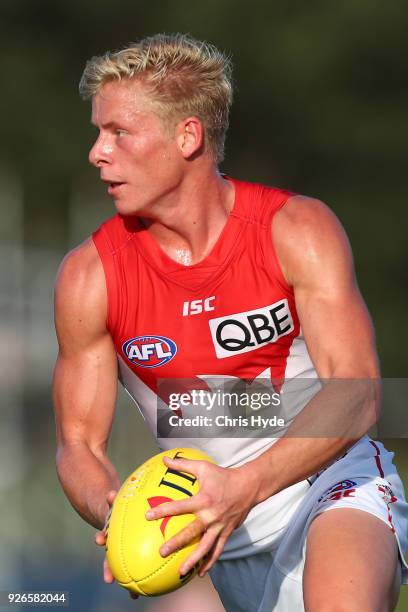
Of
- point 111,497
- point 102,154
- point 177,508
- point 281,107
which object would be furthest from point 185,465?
point 281,107

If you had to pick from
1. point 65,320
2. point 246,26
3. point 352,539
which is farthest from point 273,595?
point 246,26

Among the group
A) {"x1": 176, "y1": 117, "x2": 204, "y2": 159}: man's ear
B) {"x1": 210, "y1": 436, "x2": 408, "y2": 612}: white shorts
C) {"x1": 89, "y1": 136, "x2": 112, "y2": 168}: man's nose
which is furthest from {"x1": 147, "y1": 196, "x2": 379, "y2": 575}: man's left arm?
{"x1": 89, "y1": 136, "x2": 112, "y2": 168}: man's nose

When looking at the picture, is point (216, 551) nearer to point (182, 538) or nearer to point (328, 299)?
point (182, 538)

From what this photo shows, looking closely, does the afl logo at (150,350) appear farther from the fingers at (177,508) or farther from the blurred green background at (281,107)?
the blurred green background at (281,107)

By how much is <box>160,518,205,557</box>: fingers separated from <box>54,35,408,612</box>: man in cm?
61

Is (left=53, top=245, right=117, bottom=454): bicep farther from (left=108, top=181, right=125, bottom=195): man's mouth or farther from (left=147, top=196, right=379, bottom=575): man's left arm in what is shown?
(left=147, top=196, right=379, bottom=575): man's left arm

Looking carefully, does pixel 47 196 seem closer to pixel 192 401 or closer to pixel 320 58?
pixel 320 58

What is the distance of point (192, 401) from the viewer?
4.09 meters

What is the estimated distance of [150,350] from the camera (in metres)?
3.98

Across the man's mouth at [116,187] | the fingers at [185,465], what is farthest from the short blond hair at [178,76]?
the fingers at [185,465]

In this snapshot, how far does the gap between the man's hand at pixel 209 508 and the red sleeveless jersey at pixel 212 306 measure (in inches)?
33.4

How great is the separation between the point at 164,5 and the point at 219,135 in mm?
10127

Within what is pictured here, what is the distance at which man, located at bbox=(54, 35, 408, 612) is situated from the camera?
3732 mm

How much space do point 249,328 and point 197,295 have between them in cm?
20
